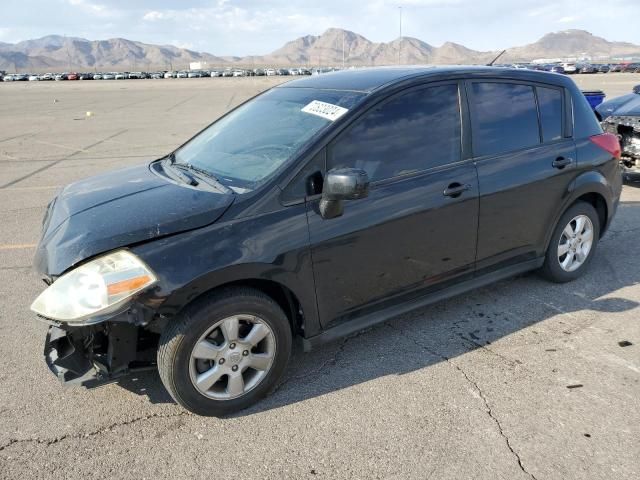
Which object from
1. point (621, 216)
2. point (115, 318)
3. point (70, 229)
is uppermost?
point (70, 229)

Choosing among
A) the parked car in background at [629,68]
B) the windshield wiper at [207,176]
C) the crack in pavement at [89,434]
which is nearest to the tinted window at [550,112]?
the windshield wiper at [207,176]

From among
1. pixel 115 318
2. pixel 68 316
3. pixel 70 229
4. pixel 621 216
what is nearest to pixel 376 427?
pixel 115 318

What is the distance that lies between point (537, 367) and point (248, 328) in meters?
1.85

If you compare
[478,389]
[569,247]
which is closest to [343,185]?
[478,389]

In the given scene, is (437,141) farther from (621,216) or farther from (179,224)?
(621,216)

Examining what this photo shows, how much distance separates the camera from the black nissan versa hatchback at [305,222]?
257 centimetres

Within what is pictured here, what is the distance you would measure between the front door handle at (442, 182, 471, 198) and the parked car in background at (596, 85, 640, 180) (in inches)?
199

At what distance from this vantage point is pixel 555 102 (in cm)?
413

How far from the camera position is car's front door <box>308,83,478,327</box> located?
9.84 ft

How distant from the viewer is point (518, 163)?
12.4 feet

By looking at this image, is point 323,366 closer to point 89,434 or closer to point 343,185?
point 343,185

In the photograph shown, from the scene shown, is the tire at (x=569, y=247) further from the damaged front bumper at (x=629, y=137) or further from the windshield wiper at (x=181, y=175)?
the damaged front bumper at (x=629, y=137)

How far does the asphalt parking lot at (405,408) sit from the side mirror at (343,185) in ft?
3.75

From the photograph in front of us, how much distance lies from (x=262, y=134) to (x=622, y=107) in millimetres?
6501
